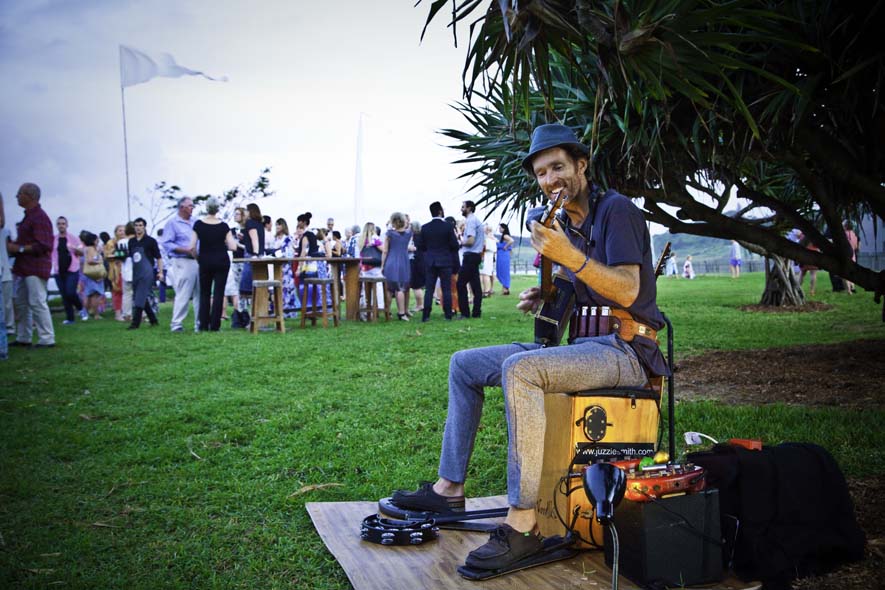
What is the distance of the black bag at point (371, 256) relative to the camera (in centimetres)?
1498

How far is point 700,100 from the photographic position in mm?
4027

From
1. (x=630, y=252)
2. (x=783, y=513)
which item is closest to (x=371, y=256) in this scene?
(x=630, y=252)

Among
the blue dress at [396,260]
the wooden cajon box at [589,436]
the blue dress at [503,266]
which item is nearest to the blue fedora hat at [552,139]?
the wooden cajon box at [589,436]

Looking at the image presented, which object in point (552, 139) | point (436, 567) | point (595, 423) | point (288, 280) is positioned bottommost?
point (436, 567)

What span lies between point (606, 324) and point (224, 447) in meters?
3.14

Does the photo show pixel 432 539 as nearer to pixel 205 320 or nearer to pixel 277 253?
pixel 205 320

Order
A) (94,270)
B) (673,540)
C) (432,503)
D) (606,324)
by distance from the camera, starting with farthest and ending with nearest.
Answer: (94,270) < (432,503) < (606,324) < (673,540)

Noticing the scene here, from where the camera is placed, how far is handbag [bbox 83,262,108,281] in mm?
16312

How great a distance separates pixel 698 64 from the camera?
13.5 ft

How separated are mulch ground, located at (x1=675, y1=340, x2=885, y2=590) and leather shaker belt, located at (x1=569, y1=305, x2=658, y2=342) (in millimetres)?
1444

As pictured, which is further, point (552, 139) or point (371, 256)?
point (371, 256)

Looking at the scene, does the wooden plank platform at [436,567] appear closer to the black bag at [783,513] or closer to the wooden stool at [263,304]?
the black bag at [783,513]

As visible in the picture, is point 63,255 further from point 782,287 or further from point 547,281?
point 782,287

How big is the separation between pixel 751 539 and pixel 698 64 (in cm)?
250
